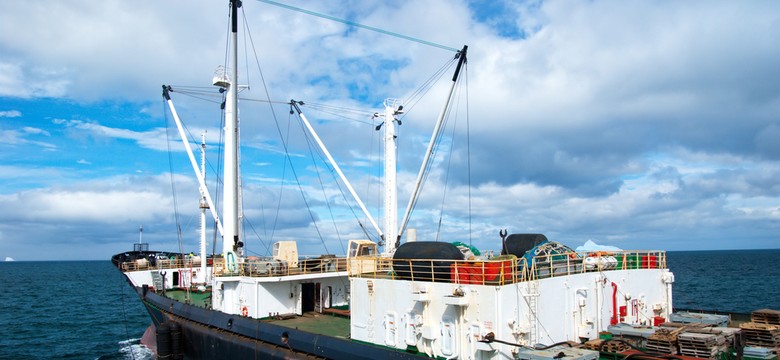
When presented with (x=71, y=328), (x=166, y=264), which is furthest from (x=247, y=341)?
(x=71, y=328)

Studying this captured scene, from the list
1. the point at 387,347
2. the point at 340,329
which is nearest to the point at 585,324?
the point at 387,347

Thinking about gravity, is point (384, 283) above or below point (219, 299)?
above

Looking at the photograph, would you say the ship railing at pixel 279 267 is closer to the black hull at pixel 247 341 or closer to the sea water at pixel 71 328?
the black hull at pixel 247 341

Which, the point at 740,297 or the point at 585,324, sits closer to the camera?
the point at 585,324

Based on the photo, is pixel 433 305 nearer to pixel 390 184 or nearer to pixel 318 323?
pixel 318 323

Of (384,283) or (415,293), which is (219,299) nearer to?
(384,283)

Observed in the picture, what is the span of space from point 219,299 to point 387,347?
12.4 m

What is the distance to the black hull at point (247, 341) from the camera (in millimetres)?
17594

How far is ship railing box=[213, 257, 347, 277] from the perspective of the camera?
25.0m

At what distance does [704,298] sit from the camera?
59938 millimetres

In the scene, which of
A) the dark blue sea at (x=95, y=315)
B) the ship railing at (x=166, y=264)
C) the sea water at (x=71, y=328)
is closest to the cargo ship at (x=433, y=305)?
the ship railing at (x=166, y=264)

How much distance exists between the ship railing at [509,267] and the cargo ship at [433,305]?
58 mm

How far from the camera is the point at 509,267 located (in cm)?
1580

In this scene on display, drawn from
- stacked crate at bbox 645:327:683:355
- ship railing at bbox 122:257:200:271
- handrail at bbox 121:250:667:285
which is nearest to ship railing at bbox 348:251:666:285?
handrail at bbox 121:250:667:285
